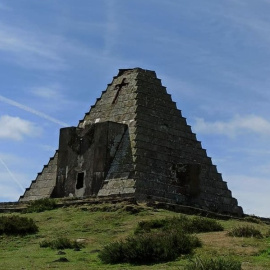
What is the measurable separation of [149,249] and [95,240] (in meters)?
4.85

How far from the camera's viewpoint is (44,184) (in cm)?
3516

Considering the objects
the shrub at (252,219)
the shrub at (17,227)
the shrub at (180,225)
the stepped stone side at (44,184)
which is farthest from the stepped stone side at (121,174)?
the shrub at (180,225)

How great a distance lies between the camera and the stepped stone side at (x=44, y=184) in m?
34.4

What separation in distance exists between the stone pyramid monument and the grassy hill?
109 inches

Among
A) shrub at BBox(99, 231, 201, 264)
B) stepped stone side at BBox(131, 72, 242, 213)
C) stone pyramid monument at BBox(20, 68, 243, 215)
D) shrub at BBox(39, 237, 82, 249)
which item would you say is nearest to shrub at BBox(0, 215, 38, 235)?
shrub at BBox(39, 237, 82, 249)

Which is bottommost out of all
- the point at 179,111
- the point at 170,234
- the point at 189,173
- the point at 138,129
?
the point at 170,234

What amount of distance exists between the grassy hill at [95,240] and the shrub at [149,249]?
266 mm

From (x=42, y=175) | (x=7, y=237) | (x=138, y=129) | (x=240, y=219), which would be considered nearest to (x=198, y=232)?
(x=7, y=237)

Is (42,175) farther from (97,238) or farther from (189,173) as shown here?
(97,238)

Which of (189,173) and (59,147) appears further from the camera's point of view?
(59,147)

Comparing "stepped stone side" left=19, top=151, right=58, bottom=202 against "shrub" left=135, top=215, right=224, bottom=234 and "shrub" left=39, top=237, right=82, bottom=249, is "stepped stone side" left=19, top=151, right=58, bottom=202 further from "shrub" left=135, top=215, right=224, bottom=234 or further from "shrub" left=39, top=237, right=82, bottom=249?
"shrub" left=39, top=237, right=82, bottom=249

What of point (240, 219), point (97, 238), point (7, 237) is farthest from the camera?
point (240, 219)

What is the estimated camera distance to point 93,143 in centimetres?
3238

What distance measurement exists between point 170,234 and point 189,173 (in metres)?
14.1
